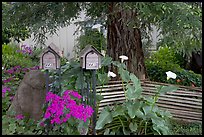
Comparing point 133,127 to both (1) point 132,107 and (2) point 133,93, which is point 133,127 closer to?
(1) point 132,107

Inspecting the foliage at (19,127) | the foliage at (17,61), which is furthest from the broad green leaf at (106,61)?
the foliage at (17,61)

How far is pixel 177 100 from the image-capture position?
309 cm

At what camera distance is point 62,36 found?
295 inches

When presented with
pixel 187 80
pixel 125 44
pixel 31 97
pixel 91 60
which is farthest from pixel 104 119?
pixel 187 80

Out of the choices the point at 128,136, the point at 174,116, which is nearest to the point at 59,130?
the point at 128,136

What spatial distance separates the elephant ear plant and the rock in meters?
0.67

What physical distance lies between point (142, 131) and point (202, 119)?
0.82 m

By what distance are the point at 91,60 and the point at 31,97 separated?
87 centimetres

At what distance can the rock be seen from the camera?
110 inches

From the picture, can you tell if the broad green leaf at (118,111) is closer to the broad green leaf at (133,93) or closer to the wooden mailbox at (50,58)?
the broad green leaf at (133,93)

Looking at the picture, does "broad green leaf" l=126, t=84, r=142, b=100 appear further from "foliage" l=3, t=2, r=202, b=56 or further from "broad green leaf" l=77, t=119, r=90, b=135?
"foliage" l=3, t=2, r=202, b=56

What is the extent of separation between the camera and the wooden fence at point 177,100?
3041 millimetres

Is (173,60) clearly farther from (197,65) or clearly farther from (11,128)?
(11,128)

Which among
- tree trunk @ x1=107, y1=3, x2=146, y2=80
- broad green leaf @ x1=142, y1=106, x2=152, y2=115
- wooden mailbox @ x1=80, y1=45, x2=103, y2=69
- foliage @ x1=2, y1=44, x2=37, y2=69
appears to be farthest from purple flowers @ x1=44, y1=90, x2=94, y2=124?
foliage @ x1=2, y1=44, x2=37, y2=69
